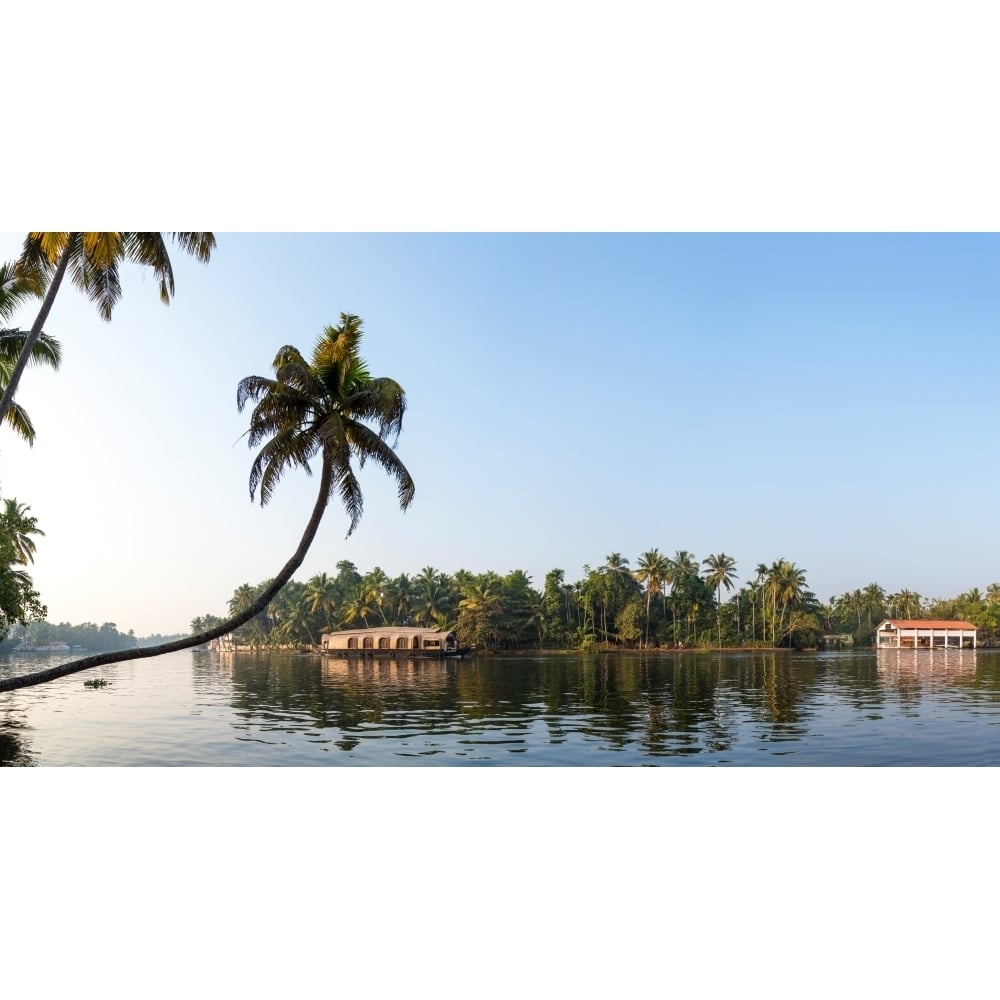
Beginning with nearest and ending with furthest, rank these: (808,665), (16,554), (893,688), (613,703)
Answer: (16,554) → (613,703) → (893,688) → (808,665)

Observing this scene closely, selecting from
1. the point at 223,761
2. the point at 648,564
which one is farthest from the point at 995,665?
the point at 223,761

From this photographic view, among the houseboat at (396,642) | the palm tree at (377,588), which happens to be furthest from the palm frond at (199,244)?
the palm tree at (377,588)

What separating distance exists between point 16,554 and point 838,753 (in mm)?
23077

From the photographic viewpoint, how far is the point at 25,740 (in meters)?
20.2

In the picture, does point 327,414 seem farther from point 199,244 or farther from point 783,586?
point 783,586

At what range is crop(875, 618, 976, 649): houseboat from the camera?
3000 inches

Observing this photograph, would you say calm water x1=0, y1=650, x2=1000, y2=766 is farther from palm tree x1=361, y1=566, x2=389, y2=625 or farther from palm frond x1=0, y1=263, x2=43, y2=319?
palm tree x1=361, y1=566, x2=389, y2=625

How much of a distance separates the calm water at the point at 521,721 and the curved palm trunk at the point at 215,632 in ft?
22.3

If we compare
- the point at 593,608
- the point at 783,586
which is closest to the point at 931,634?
the point at 783,586

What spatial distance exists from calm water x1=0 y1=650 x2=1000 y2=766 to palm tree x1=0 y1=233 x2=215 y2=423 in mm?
10642

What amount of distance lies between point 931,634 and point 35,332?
275 ft

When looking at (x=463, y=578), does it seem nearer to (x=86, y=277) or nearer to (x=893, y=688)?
(x=893, y=688)

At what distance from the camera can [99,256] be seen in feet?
37.2

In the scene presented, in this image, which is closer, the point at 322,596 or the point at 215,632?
the point at 215,632
